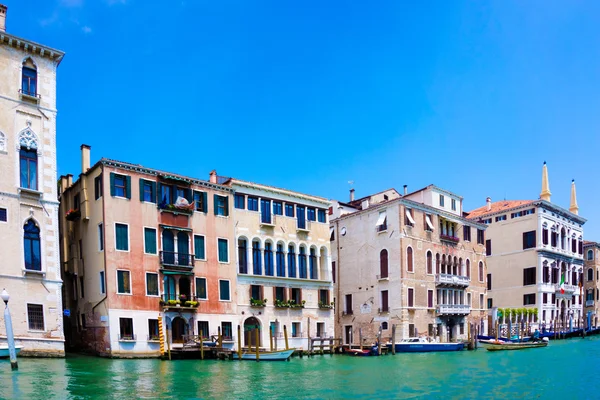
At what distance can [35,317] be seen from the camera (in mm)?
25609

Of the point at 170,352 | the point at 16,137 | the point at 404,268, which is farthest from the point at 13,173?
the point at 404,268

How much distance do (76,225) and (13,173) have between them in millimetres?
6877

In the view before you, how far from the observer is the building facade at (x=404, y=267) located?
4134 cm

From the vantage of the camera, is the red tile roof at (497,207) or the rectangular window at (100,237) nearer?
the rectangular window at (100,237)

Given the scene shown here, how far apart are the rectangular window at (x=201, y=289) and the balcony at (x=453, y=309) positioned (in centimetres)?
1838

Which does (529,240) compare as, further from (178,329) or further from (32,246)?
(32,246)

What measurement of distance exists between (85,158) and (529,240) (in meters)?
40.0

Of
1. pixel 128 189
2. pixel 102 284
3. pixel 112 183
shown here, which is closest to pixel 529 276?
pixel 128 189

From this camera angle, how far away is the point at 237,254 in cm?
3472

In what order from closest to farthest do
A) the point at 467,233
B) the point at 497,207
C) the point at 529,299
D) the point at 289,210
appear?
the point at 289,210 < the point at 467,233 < the point at 529,299 < the point at 497,207

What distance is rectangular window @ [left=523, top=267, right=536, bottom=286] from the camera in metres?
54.7

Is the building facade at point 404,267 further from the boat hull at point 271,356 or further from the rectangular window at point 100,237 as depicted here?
the rectangular window at point 100,237

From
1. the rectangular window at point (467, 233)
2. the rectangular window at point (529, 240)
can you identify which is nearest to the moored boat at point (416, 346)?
the rectangular window at point (467, 233)

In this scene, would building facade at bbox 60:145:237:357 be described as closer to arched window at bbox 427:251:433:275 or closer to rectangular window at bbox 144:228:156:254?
rectangular window at bbox 144:228:156:254
